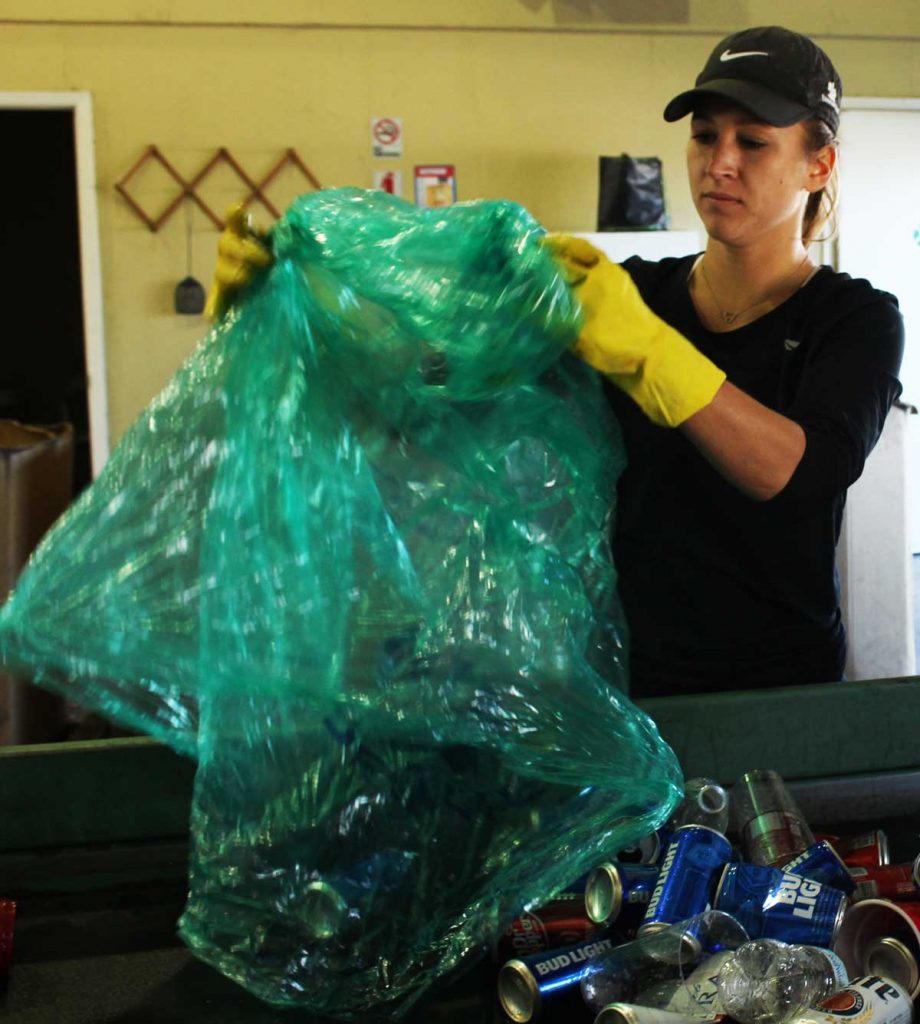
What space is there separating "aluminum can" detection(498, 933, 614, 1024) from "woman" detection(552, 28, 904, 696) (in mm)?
449

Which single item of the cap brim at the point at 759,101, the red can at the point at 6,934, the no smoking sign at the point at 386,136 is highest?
the no smoking sign at the point at 386,136

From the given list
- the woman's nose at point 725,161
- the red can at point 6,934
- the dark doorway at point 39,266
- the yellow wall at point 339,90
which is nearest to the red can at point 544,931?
the red can at point 6,934

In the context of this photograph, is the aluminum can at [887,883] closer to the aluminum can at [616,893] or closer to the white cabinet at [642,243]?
the aluminum can at [616,893]

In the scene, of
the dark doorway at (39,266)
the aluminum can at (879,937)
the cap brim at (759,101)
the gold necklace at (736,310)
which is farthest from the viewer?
the dark doorway at (39,266)

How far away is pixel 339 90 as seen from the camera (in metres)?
4.10

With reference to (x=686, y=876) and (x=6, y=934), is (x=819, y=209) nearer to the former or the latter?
(x=686, y=876)

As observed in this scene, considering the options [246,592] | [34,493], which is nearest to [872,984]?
[246,592]

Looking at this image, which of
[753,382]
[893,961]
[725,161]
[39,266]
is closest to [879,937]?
[893,961]

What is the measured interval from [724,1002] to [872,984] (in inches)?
3.7

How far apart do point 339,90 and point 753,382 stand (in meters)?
3.27

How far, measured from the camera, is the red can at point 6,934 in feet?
2.93

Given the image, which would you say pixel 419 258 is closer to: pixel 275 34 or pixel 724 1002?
→ pixel 724 1002

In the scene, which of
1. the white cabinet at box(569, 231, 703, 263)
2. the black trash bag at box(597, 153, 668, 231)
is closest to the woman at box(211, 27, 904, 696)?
the white cabinet at box(569, 231, 703, 263)

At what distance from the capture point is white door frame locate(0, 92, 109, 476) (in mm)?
3947
